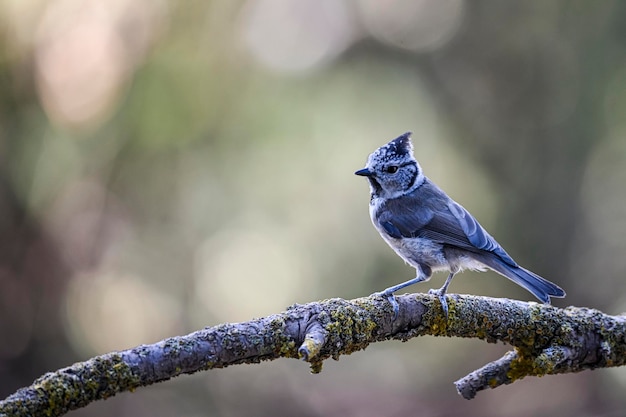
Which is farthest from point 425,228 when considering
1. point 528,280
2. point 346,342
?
point 346,342

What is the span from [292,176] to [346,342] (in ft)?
11.9

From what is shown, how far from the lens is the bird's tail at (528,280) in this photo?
311cm

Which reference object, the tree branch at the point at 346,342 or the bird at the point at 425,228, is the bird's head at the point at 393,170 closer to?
the bird at the point at 425,228

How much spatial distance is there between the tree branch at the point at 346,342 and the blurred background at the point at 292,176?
2779mm

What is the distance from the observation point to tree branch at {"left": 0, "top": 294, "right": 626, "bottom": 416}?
1758 millimetres

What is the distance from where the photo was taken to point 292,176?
5.73m

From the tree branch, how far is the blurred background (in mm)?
2779

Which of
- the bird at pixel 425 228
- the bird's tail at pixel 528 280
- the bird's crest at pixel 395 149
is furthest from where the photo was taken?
the bird's crest at pixel 395 149

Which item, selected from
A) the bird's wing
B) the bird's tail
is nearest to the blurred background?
the bird's wing

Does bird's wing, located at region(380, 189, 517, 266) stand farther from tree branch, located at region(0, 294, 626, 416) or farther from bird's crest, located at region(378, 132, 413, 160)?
tree branch, located at region(0, 294, 626, 416)

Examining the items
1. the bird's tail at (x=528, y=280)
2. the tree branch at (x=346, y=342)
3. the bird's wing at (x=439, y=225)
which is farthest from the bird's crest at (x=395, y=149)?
the tree branch at (x=346, y=342)

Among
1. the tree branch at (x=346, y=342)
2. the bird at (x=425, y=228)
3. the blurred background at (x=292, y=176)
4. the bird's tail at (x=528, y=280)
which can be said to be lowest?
the tree branch at (x=346, y=342)

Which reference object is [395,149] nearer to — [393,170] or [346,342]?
[393,170]

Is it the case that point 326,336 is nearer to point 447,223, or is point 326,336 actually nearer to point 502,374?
point 502,374
